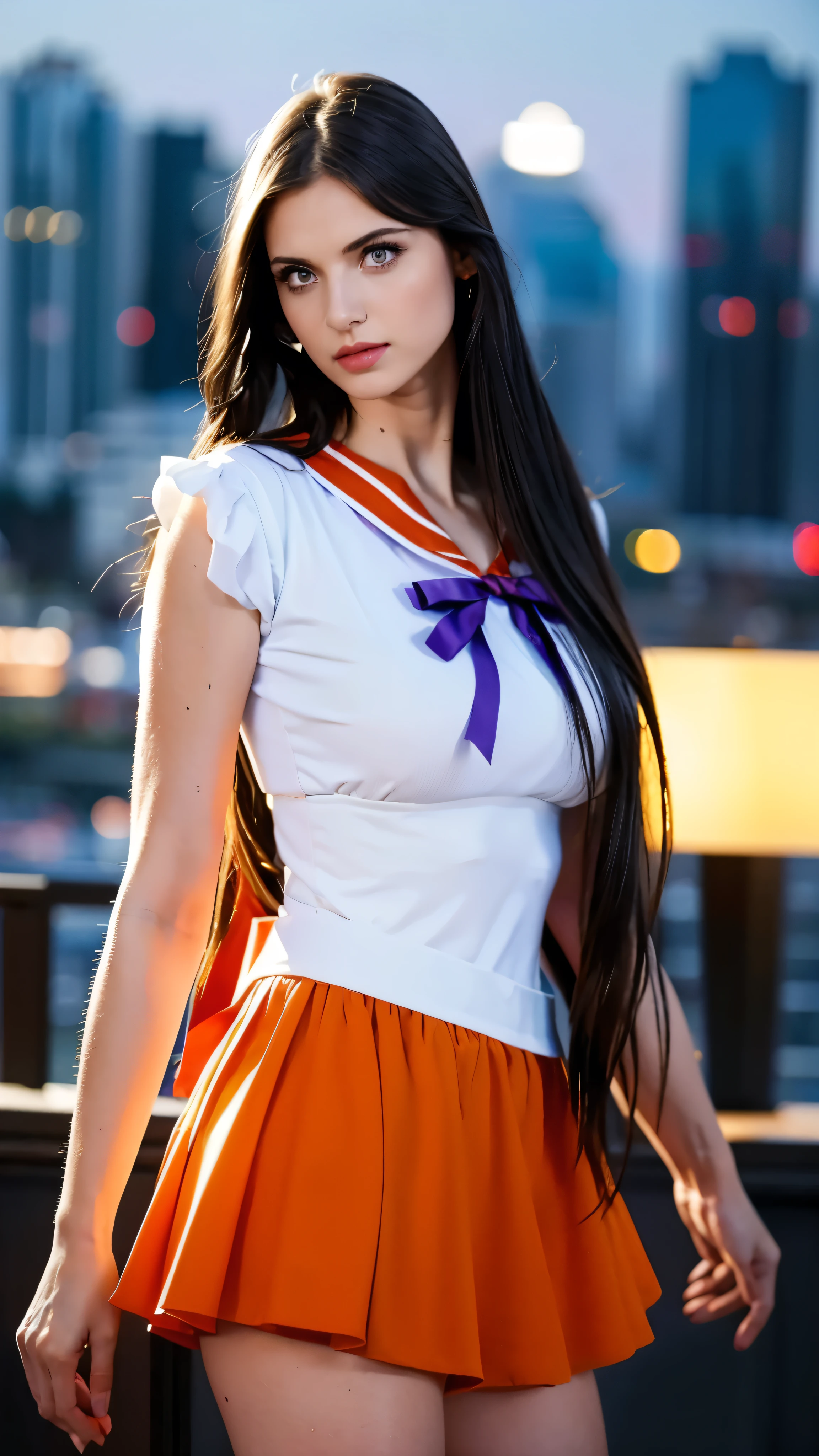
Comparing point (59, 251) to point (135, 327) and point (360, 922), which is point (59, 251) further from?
point (360, 922)

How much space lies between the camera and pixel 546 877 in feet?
2.90

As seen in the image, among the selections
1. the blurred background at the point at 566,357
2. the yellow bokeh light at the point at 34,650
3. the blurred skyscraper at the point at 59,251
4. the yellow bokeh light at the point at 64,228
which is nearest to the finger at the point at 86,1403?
the blurred background at the point at 566,357

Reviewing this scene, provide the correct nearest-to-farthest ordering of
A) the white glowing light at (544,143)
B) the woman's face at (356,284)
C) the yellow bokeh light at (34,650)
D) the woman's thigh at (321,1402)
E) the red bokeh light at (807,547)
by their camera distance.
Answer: the woman's thigh at (321,1402) → the woman's face at (356,284) → the white glowing light at (544,143) → the red bokeh light at (807,547) → the yellow bokeh light at (34,650)

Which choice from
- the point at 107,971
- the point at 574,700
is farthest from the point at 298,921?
the point at 574,700

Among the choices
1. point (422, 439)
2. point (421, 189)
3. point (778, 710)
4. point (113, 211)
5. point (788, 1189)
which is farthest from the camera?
point (113, 211)

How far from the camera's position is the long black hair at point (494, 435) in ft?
2.81

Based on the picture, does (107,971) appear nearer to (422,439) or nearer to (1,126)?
(422,439)

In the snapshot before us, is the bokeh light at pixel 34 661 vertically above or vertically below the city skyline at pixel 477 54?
below

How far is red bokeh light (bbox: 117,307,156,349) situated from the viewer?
2477cm

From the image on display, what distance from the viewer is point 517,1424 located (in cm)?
81

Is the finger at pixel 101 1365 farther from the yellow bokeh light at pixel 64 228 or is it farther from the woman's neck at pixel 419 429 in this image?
the yellow bokeh light at pixel 64 228

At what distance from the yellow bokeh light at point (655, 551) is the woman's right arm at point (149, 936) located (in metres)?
22.7

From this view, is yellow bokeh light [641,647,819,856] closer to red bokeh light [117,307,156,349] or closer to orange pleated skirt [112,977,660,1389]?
orange pleated skirt [112,977,660,1389]

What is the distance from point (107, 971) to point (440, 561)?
38cm
